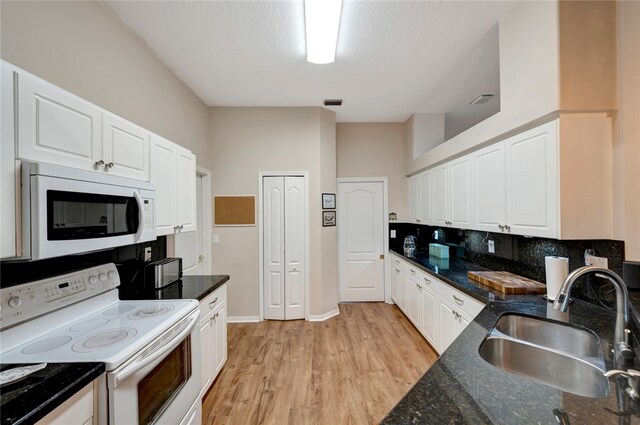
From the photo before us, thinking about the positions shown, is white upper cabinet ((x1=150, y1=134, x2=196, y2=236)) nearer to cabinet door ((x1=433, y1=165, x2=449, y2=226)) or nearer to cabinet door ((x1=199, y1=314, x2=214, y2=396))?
cabinet door ((x1=199, y1=314, x2=214, y2=396))

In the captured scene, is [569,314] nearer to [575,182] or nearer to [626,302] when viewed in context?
[626,302]

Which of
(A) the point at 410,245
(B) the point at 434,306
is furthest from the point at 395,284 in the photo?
(B) the point at 434,306

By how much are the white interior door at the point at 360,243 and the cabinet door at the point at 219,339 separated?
234cm

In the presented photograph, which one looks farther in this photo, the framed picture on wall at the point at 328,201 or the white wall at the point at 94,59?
the framed picture on wall at the point at 328,201

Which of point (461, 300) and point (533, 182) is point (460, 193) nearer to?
point (533, 182)

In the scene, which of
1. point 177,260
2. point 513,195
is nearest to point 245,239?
point 177,260

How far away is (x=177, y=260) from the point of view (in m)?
2.44

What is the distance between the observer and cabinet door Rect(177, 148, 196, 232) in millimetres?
2361

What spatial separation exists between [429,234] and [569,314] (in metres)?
2.87

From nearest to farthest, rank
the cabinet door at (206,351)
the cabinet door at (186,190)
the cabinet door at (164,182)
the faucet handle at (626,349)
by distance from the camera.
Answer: the faucet handle at (626,349)
the cabinet door at (164,182)
the cabinet door at (206,351)
the cabinet door at (186,190)

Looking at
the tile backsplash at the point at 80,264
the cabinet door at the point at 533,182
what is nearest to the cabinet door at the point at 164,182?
the tile backsplash at the point at 80,264

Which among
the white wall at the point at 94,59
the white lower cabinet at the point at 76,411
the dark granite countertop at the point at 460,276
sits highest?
the white wall at the point at 94,59

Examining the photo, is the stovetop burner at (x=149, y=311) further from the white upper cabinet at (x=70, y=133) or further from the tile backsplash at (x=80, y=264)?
the white upper cabinet at (x=70, y=133)

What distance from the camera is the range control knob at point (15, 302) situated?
3.88ft
